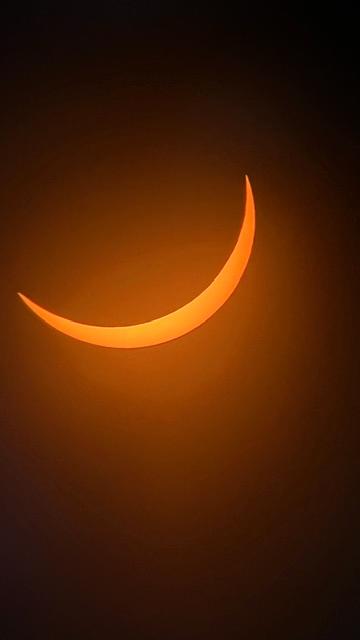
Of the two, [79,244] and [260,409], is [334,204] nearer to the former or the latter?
[260,409]

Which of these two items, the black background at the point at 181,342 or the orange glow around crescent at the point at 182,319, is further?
the black background at the point at 181,342

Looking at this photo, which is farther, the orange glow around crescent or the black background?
the black background

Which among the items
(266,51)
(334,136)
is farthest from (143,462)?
(266,51)

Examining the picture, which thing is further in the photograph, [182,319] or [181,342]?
[181,342]
